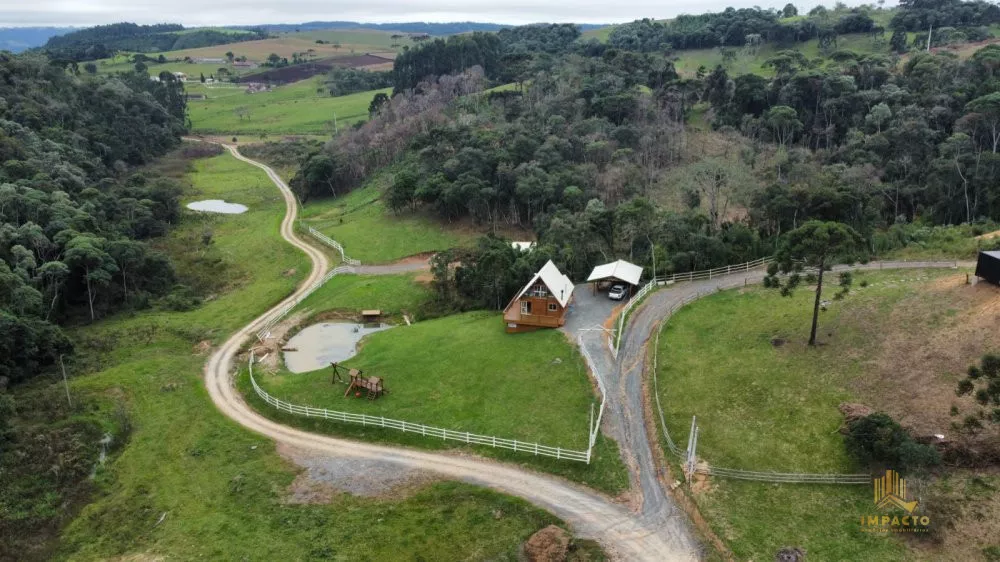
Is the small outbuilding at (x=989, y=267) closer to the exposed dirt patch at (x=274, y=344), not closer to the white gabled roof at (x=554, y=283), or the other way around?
the white gabled roof at (x=554, y=283)

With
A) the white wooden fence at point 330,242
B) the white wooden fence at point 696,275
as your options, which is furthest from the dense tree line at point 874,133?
the white wooden fence at point 330,242

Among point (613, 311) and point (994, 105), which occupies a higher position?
point (994, 105)

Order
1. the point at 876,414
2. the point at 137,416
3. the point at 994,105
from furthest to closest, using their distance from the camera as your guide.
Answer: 1. the point at 994,105
2. the point at 137,416
3. the point at 876,414

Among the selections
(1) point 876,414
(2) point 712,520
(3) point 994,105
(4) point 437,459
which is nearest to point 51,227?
(4) point 437,459

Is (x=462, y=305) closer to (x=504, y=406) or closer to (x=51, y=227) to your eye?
Answer: (x=504, y=406)

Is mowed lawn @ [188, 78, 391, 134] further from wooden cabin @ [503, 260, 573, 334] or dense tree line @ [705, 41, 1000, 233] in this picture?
wooden cabin @ [503, 260, 573, 334]

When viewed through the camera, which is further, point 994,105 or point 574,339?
point 994,105

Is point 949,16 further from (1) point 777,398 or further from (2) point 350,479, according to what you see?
(2) point 350,479
